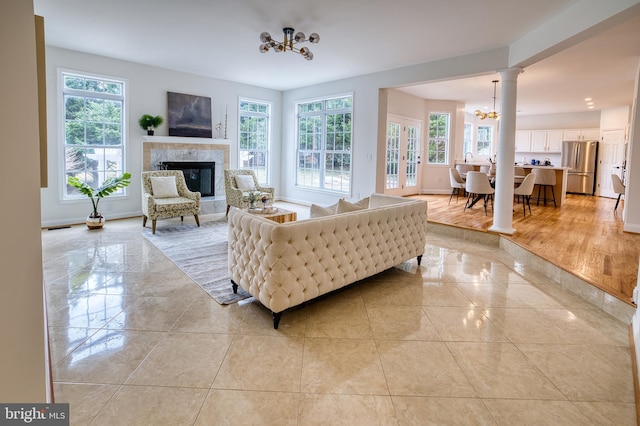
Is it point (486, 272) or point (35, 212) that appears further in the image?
point (486, 272)

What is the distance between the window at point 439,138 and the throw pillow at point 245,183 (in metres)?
5.36

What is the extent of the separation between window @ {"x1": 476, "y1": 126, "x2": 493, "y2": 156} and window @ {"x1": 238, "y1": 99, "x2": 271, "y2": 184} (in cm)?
747

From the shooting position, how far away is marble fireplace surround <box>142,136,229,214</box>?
681 cm

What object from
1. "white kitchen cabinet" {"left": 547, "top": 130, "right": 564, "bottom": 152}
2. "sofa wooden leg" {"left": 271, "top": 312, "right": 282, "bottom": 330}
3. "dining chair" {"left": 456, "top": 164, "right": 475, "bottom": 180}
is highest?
"white kitchen cabinet" {"left": 547, "top": 130, "right": 564, "bottom": 152}

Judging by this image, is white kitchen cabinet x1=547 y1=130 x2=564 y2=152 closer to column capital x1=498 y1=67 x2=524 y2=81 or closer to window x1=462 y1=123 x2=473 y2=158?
window x1=462 y1=123 x2=473 y2=158

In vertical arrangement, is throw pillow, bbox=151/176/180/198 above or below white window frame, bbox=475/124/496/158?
below

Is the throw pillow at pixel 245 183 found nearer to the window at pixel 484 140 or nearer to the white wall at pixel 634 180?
the white wall at pixel 634 180

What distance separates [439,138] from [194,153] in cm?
654

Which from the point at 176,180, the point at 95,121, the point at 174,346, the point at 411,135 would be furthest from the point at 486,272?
the point at 95,121

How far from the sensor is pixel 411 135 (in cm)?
939

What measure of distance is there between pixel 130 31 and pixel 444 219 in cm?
563

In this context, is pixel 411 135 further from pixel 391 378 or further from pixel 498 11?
pixel 391 378

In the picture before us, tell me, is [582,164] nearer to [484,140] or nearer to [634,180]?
[484,140]

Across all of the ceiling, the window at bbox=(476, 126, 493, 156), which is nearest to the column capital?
the ceiling
